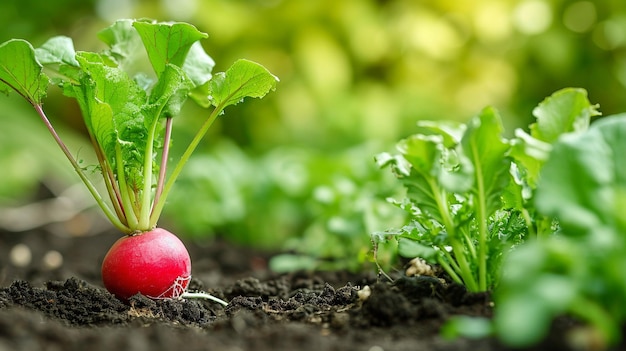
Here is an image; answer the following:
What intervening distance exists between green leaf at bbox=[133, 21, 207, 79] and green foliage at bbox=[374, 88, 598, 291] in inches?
23.8

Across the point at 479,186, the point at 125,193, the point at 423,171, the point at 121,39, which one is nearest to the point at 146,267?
the point at 125,193

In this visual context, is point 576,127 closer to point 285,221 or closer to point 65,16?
point 285,221

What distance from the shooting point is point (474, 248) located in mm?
1666

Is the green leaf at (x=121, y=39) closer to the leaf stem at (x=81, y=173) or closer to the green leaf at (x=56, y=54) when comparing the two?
the green leaf at (x=56, y=54)

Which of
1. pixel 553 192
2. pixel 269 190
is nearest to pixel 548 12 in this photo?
pixel 269 190

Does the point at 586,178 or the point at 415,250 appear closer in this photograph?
the point at 586,178

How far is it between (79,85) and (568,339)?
130 centimetres

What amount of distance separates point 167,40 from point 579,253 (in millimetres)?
1155

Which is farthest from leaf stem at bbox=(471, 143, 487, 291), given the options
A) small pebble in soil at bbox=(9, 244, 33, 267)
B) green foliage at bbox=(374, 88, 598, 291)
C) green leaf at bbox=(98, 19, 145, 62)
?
small pebble in soil at bbox=(9, 244, 33, 267)

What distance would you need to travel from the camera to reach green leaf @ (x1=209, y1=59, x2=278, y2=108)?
5.56 ft

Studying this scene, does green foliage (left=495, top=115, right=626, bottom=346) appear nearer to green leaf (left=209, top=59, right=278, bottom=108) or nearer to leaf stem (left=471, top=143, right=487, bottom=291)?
leaf stem (left=471, top=143, right=487, bottom=291)

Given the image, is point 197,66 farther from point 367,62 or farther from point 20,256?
point 367,62

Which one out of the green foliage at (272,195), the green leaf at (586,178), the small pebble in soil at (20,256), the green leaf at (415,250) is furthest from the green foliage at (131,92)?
the small pebble in soil at (20,256)

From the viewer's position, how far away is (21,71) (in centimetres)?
172
